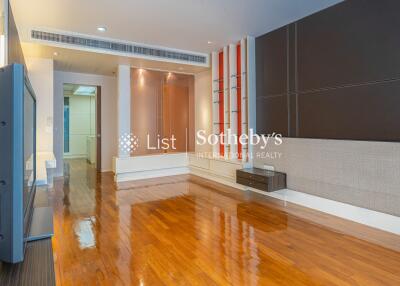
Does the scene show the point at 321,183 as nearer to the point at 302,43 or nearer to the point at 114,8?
the point at 302,43

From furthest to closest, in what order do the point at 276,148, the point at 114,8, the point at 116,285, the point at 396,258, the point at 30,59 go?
the point at 30,59 → the point at 276,148 → the point at 114,8 → the point at 396,258 → the point at 116,285

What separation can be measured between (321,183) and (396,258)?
4.75 feet

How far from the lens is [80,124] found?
35.5 ft

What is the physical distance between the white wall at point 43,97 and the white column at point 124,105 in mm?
1399

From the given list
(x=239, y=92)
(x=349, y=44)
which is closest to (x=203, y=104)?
(x=239, y=92)

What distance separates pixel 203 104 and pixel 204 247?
14.5 feet

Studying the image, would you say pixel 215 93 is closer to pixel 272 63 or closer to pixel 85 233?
pixel 272 63

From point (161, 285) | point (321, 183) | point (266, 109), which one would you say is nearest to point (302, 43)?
point (266, 109)

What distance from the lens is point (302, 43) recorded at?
162 inches

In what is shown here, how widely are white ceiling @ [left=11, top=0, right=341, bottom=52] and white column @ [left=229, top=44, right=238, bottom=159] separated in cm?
44

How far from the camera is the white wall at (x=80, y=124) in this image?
1068cm

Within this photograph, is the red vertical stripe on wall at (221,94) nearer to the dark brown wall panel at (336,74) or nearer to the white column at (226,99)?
the white column at (226,99)

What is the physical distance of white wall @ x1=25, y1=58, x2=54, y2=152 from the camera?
5434mm

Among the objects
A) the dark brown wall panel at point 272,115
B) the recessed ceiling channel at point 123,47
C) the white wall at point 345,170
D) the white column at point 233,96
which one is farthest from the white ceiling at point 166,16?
the white wall at point 345,170
